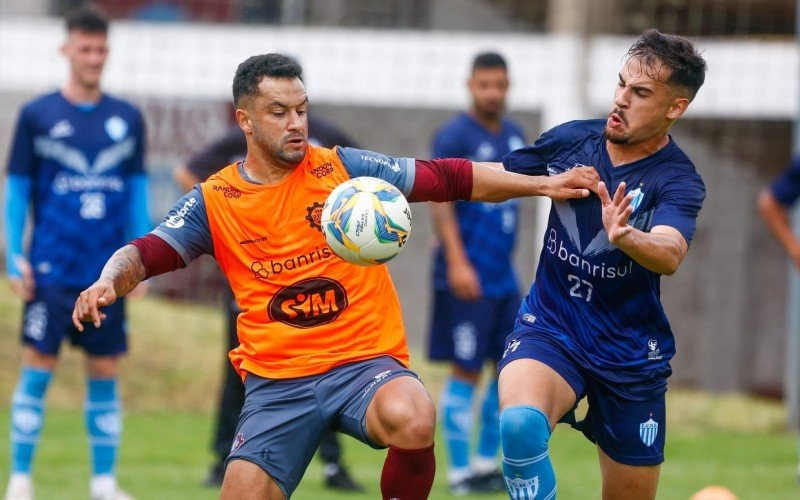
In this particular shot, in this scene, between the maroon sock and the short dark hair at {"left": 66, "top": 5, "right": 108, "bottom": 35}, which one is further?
the short dark hair at {"left": 66, "top": 5, "right": 108, "bottom": 35}

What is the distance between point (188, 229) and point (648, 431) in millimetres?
1968

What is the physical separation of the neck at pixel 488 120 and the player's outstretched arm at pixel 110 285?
3.86 metres

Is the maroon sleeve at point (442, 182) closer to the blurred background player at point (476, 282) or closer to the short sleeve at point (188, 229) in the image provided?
the short sleeve at point (188, 229)

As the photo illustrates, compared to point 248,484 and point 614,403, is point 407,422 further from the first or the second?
point 614,403

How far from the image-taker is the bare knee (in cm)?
492

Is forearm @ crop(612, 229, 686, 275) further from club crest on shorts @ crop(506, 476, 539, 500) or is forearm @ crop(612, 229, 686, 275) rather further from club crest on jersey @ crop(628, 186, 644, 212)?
club crest on shorts @ crop(506, 476, 539, 500)

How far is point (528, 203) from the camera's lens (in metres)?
13.7

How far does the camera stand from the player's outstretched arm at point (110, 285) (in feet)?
15.8

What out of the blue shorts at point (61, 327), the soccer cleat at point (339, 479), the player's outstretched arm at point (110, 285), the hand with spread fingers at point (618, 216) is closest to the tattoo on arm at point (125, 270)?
the player's outstretched arm at point (110, 285)

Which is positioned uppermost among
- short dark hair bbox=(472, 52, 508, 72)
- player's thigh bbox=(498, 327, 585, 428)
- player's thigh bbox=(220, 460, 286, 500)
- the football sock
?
short dark hair bbox=(472, 52, 508, 72)

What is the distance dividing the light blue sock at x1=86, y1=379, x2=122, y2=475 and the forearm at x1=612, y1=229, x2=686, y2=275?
388 centimetres

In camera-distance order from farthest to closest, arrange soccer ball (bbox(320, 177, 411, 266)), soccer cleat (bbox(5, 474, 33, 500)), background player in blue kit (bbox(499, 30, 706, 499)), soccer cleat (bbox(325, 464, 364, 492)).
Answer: soccer cleat (bbox(325, 464, 364, 492)) → soccer cleat (bbox(5, 474, 33, 500)) → background player in blue kit (bbox(499, 30, 706, 499)) → soccer ball (bbox(320, 177, 411, 266))

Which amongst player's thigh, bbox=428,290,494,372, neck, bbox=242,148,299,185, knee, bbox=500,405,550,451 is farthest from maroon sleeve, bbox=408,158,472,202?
player's thigh, bbox=428,290,494,372

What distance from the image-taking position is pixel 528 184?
17.3ft
